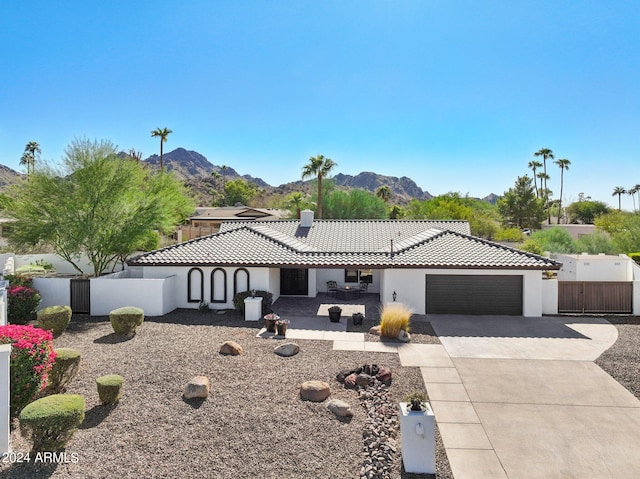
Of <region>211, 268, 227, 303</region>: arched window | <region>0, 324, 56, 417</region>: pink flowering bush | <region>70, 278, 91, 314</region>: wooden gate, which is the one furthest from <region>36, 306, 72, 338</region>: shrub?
<region>211, 268, 227, 303</region>: arched window

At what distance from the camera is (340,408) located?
777 cm

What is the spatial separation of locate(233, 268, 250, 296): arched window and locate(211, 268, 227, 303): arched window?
1.63 ft

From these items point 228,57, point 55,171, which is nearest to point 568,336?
point 228,57

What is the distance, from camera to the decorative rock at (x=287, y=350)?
1136 cm

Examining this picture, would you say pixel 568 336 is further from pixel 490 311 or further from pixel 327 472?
pixel 327 472

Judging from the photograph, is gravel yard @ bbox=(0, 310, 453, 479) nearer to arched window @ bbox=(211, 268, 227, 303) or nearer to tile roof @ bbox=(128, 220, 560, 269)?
arched window @ bbox=(211, 268, 227, 303)

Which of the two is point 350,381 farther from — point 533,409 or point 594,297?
point 594,297

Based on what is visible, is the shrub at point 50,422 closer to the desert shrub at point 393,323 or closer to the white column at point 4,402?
the white column at point 4,402

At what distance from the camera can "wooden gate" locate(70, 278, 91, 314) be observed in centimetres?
1669

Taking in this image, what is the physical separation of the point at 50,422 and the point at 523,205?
60.8 metres

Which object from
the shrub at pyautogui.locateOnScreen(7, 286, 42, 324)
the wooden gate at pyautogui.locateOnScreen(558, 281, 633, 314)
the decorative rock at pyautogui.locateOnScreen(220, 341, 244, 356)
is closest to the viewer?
the decorative rock at pyautogui.locateOnScreen(220, 341, 244, 356)

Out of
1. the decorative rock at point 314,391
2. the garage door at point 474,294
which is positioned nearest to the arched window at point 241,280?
the garage door at point 474,294

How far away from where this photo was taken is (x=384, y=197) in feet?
205

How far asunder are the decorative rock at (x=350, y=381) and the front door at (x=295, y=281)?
11915 mm
